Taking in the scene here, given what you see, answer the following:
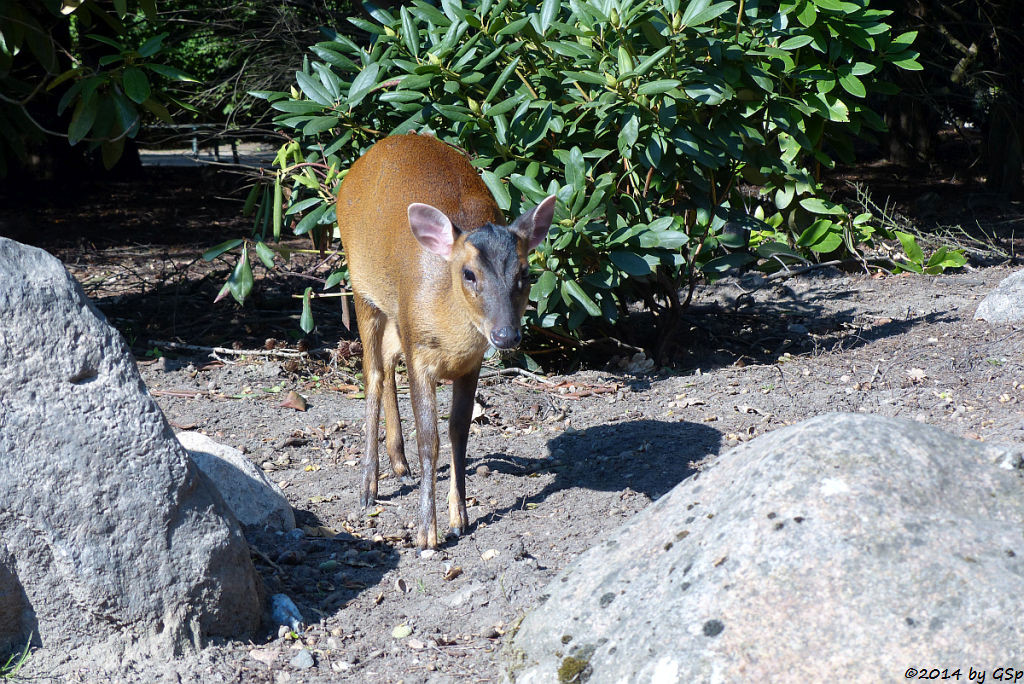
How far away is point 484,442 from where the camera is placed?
18.4 feet

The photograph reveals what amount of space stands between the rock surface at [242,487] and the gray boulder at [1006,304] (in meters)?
5.15

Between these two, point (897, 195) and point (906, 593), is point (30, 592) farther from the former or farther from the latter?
point (897, 195)

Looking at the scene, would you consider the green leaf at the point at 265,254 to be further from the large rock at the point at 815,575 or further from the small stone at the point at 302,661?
the large rock at the point at 815,575

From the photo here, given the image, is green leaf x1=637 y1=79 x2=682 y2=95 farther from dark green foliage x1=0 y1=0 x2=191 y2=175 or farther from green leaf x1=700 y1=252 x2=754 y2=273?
dark green foliage x1=0 y1=0 x2=191 y2=175

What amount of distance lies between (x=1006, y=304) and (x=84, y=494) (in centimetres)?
618

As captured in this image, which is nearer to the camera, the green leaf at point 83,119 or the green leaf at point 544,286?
the green leaf at point 544,286

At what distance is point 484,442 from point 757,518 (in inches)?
116

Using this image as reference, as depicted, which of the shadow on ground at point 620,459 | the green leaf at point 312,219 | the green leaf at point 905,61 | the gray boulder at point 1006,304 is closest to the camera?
the shadow on ground at point 620,459

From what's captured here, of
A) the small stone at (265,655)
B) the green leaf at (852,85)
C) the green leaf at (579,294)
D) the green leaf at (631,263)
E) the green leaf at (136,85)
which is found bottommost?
the small stone at (265,655)

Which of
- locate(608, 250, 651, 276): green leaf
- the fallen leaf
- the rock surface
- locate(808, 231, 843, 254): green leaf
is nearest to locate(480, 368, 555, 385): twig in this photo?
locate(608, 250, 651, 276): green leaf

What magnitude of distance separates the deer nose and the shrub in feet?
4.87

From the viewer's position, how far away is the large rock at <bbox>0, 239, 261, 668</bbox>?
3.10 metres

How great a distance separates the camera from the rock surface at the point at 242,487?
4.29 meters

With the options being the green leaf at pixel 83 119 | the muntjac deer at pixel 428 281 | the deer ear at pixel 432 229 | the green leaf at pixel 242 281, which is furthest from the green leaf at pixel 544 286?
the green leaf at pixel 83 119
